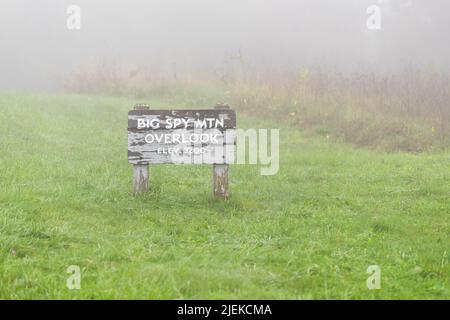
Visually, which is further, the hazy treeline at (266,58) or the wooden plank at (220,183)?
the hazy treeline at (266,58)

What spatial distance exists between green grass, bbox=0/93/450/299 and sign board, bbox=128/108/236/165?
0.66 metres

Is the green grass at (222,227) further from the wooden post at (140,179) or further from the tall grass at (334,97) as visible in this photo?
the tall grass at (334,97)

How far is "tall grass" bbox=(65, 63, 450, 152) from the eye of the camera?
14586mm

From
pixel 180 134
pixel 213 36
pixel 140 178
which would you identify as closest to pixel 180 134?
pixel 180 134

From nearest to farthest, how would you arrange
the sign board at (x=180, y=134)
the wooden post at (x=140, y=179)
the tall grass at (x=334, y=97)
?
the sign board at (x=180, y=134)
the wooden post at (x=140, y=179)
the tall grass at (x=334, y=97)

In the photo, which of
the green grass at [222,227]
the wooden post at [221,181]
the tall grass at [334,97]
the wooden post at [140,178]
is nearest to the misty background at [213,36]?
the tall grass at [334,97]

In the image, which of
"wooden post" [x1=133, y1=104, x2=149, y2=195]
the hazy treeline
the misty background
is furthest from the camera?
the misty background

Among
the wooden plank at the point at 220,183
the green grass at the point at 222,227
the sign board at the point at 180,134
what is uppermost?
the sign board at the point at 180,134

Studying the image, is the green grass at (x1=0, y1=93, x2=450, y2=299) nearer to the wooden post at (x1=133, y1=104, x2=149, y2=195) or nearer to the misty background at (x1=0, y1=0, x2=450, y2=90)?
the wooden post at (x1=133, y1=104, x2=149, y2=195)

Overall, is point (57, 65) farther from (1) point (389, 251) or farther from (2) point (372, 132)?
(1) point (389, 251)

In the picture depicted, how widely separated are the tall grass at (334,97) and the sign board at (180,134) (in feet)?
22.9

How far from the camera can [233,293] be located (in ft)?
16.0

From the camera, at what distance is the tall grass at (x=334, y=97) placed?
14.6m

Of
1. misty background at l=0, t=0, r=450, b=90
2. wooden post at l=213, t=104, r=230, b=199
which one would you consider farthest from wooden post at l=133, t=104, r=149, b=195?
misty background at l=0, t=0, r=450, b=90
